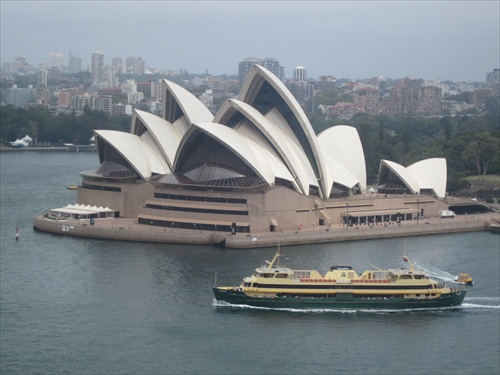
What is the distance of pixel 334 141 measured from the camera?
4853 cm

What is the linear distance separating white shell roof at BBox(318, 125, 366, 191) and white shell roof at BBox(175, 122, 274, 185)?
247 inches

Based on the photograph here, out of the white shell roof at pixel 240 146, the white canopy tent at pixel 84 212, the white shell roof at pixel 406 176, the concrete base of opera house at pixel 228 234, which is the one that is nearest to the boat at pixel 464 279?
the concrete base of opera house at pixel 228 234

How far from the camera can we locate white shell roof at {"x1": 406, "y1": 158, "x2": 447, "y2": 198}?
1887 inches

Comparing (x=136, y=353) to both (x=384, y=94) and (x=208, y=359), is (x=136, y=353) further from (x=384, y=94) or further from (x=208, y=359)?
(x=384, y=94)

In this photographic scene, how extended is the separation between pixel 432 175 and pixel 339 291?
1981 cm

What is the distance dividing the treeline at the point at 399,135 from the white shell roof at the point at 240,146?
1567cm

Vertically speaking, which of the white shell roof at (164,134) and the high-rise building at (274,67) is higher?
the high-rise building at (274,67)

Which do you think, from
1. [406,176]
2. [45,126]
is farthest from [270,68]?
[406,176]

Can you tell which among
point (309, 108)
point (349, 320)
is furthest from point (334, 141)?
point (309, 108)

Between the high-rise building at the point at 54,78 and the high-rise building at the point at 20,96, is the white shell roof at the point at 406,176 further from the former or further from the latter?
the high-rise building at the point at 54,78

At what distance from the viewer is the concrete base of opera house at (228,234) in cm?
3981

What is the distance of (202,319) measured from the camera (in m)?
28.3

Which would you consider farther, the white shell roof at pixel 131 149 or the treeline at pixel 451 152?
the treeline at pixel 451 152

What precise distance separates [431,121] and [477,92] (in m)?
51.1
